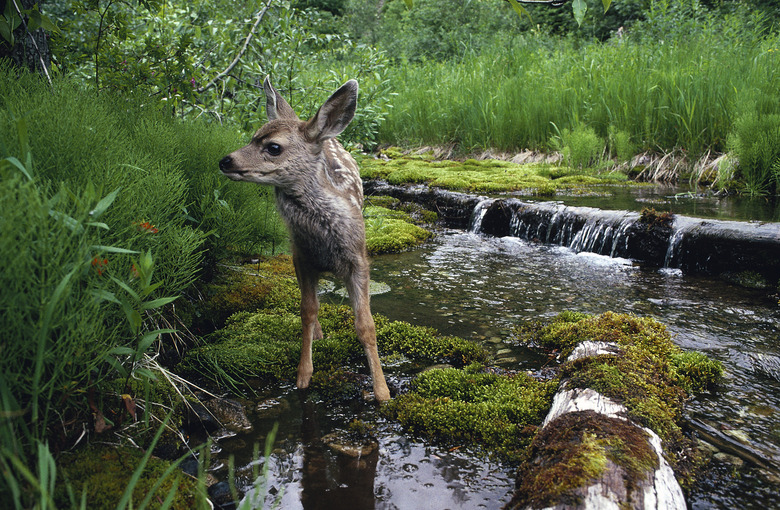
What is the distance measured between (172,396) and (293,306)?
1.87 m

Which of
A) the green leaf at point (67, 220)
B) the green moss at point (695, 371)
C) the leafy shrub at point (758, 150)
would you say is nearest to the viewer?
the green leaf at point (67, 220)

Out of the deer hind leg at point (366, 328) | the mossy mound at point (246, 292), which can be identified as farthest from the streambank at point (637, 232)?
the deer hind leg at point (366, 328)

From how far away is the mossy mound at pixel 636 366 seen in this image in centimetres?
285

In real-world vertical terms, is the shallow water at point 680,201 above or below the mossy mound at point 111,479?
above

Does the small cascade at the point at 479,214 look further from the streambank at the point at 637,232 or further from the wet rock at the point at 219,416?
the wet rock at the point at 219,416

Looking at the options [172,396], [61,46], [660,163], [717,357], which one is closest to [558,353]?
[717,357]

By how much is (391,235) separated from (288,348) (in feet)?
14.4

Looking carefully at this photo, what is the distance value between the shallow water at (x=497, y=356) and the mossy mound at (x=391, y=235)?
0.95 feet

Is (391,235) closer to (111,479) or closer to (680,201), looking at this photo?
(680,201)

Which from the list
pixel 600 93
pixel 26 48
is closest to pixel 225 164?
pixel 26 48

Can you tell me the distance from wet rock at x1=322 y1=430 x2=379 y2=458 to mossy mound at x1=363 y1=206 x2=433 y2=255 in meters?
4.47

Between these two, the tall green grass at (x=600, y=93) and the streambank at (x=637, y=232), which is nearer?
the streambank at (x=637, y=232)

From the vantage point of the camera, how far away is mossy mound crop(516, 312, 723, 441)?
2852 mm

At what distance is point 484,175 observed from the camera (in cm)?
Answer: 1167
